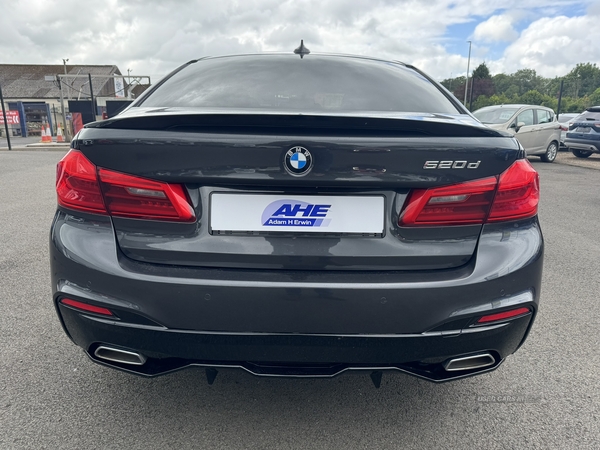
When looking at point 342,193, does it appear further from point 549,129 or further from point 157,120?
point 549,129

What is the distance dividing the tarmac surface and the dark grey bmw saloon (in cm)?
39

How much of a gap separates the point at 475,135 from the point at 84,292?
1.43 metres

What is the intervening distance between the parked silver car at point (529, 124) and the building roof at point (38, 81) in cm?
4713

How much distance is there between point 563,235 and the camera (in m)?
5.50

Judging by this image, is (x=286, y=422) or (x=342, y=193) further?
(x=286, y=422)

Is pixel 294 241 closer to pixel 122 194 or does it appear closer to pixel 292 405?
pixel 122 194

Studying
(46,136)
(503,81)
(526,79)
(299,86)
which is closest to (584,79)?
(503,81)

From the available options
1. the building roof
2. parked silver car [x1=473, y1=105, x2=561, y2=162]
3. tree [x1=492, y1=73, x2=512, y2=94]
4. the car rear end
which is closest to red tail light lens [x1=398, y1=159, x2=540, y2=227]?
parked silver car [x1=473, y1=105, x2=561, y2=162]

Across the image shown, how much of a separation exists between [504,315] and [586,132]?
14792 mm

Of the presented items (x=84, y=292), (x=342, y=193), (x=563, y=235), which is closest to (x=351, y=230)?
(x=342, y=193)

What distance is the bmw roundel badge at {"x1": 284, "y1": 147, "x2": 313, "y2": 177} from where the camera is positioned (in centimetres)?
155

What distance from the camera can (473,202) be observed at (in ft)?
5.40

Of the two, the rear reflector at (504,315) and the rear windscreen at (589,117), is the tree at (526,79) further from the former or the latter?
the rear reflector at (504,315)

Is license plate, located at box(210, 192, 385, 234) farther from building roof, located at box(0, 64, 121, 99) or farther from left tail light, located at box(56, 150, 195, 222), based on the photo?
building roof, located at box(0, 64, 121, 99)
